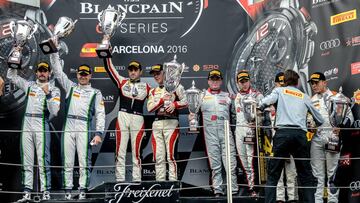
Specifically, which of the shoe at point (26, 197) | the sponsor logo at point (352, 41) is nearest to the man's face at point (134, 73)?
the shoe at point (26, 197)

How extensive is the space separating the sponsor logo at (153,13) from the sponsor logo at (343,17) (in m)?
1.73

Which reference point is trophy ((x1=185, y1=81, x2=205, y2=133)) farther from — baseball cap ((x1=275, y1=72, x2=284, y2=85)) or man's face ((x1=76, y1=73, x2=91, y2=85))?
man's face ((x1=76, y1=73, x2=91, y2=85))

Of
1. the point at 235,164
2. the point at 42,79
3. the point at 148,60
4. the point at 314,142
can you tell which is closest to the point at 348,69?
the point at 314,142

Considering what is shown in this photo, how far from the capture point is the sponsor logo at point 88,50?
370 inches

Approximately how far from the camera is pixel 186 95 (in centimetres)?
840

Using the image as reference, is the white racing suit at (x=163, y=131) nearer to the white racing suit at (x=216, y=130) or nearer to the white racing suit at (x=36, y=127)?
the white racing suit at (x=216, y=130)

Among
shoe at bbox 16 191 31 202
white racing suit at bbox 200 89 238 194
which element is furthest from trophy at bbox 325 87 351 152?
shoe at bbox 16 191 31 202

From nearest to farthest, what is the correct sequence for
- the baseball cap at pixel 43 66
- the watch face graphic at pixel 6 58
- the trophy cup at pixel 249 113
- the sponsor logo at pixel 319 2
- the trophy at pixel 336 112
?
the trophy at pixel 336 112
the trophy cup at pixel 249 113
the baseball cap at pixel 43 66
the sponsor logo at pixel 319 2
the watch face graphic at pixel 6 58

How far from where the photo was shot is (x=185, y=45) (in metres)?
9.50

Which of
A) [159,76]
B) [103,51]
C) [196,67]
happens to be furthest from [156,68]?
[196,67]

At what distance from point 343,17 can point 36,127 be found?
3.79 meters

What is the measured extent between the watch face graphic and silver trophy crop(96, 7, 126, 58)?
0.90m

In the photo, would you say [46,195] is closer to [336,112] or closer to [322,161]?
[322,161]

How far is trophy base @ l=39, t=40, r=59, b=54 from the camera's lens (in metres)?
8.45
